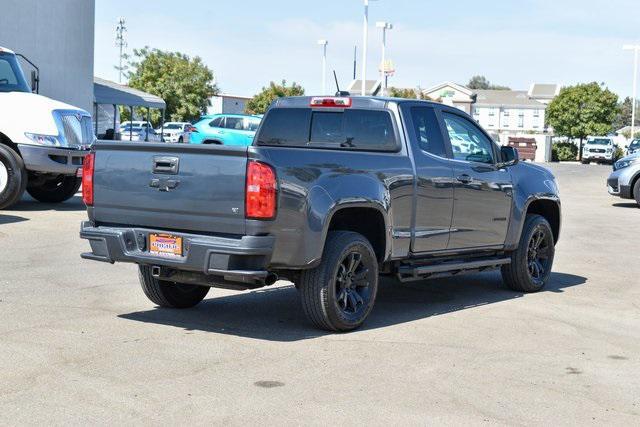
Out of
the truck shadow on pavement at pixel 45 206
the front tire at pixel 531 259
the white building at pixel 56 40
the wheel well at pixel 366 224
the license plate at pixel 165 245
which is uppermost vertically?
the white building at pixel 56 40

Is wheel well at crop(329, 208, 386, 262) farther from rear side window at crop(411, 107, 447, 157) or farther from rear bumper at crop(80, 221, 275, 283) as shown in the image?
rear bumper at crop(80, 221, 275, 283)

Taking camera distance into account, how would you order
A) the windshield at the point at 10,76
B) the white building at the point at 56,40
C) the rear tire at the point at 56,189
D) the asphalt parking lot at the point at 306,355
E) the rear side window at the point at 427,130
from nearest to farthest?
the asphalt parking lot at the point at 306,355 < the rear side window at the point at 427,130 < the windshield at the point at 10,76 < the rear tire at the point at 56,189 < the white building at the point at 56,40

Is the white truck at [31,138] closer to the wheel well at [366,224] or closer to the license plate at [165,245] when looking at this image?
the wheel well at [366,224]

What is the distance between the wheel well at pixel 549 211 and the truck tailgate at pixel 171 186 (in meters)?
4.73

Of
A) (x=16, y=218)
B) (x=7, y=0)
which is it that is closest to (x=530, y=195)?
(x=16, y=218)

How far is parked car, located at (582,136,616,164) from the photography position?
67938 millimetres

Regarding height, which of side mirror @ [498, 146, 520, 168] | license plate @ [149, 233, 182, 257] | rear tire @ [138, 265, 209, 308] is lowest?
rear tire @ [138, 265, 209, 308]

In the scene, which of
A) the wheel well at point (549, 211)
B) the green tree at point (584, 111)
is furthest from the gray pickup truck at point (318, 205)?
the green tree at point (584, 111)

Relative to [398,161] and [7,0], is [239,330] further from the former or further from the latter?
[7,0]

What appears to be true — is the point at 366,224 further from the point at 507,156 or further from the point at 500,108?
the point at 500,108

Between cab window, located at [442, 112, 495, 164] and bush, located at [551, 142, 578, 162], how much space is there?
230ft

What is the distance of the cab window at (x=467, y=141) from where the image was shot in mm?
9781

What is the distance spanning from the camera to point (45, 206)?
63.4 ft

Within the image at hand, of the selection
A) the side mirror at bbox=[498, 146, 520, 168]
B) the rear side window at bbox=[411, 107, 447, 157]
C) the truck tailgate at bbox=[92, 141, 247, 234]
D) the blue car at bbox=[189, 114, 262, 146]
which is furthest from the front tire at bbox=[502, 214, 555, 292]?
the blue car at bbox=[189, 114, 262, 146]
